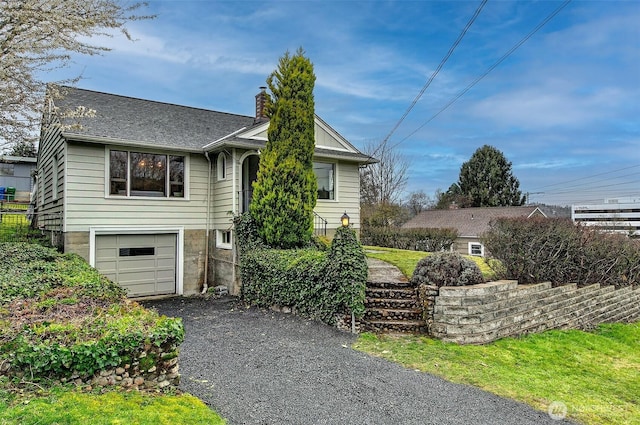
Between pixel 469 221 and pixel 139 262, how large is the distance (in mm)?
22815

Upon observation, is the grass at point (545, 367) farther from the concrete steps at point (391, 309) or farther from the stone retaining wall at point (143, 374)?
the stone retaining wall at point (143, 374)

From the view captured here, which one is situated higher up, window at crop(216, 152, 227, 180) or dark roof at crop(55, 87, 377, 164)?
dark roof at crop(55, 87, 377, 164)

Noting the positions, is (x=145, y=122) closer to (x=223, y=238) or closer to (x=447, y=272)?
(x=223, y=238)

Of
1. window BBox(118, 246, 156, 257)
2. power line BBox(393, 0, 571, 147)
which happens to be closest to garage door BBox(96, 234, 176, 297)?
window BBox(118, 246, 156, 257)

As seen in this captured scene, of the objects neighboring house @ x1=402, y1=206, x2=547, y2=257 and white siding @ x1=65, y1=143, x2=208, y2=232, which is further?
neighboring house @ x1=402, y1=206, x2=547, y2=257

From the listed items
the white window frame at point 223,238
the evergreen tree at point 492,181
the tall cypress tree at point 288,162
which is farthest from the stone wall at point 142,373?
the evergreen tree at point 492,181

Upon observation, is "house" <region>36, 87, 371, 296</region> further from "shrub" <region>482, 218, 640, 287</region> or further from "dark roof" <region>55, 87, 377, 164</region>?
"shrub" <region>482, 218, 640, 287</region>

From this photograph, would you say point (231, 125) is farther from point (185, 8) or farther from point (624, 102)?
point (624, 102)

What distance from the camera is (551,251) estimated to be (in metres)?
9.32

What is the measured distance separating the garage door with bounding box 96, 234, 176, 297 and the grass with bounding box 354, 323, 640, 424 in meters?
7.16

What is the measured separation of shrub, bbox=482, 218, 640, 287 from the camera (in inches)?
362

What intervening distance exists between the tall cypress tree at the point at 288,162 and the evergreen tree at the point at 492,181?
1164 inches

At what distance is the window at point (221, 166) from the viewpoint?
11562 mm

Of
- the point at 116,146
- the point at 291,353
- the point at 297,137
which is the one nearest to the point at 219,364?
the point at 291,353
